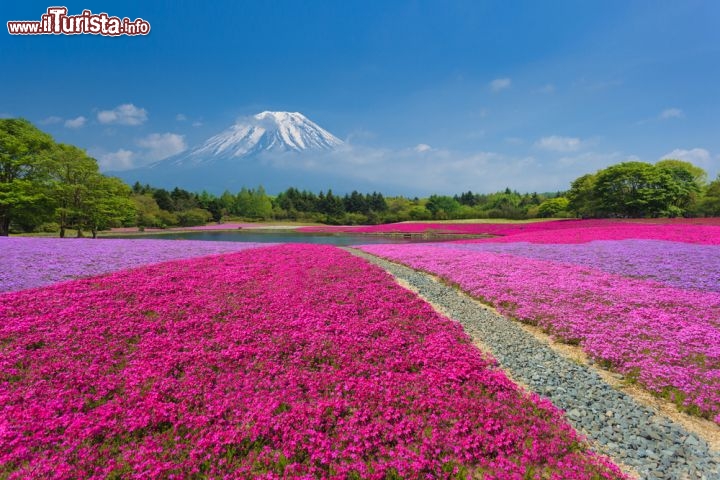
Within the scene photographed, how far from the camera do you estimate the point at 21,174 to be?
32.6 metres

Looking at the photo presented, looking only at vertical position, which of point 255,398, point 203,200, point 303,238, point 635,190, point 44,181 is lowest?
point 255,398

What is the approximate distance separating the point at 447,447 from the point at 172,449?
3.98 metres

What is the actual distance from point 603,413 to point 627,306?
624cm

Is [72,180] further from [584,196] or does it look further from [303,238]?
[584,196]

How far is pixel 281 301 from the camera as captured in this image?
10.4 meters

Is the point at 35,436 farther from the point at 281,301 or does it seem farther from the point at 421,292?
the point at 421,292

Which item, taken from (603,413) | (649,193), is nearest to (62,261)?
(603,413)

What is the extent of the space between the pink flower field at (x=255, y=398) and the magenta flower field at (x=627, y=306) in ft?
2.43

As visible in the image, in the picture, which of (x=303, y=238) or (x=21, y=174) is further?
(x=303, y=238)

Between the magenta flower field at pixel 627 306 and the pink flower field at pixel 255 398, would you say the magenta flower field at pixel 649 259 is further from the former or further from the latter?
the pink flower field at pixel 255 398

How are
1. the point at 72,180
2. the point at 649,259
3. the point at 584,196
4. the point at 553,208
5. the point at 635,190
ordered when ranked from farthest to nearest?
the point at 553,208
the point at 584,196
the point at 635,190
the point at 72,180
the point at 649,259

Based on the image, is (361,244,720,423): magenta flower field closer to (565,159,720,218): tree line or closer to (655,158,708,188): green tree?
(565,159,720,218): tree line

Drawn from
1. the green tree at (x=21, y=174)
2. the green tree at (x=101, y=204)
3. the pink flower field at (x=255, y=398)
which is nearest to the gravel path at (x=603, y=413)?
the pink flower field at (x=255, y=398)

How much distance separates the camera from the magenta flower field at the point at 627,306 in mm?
6703
